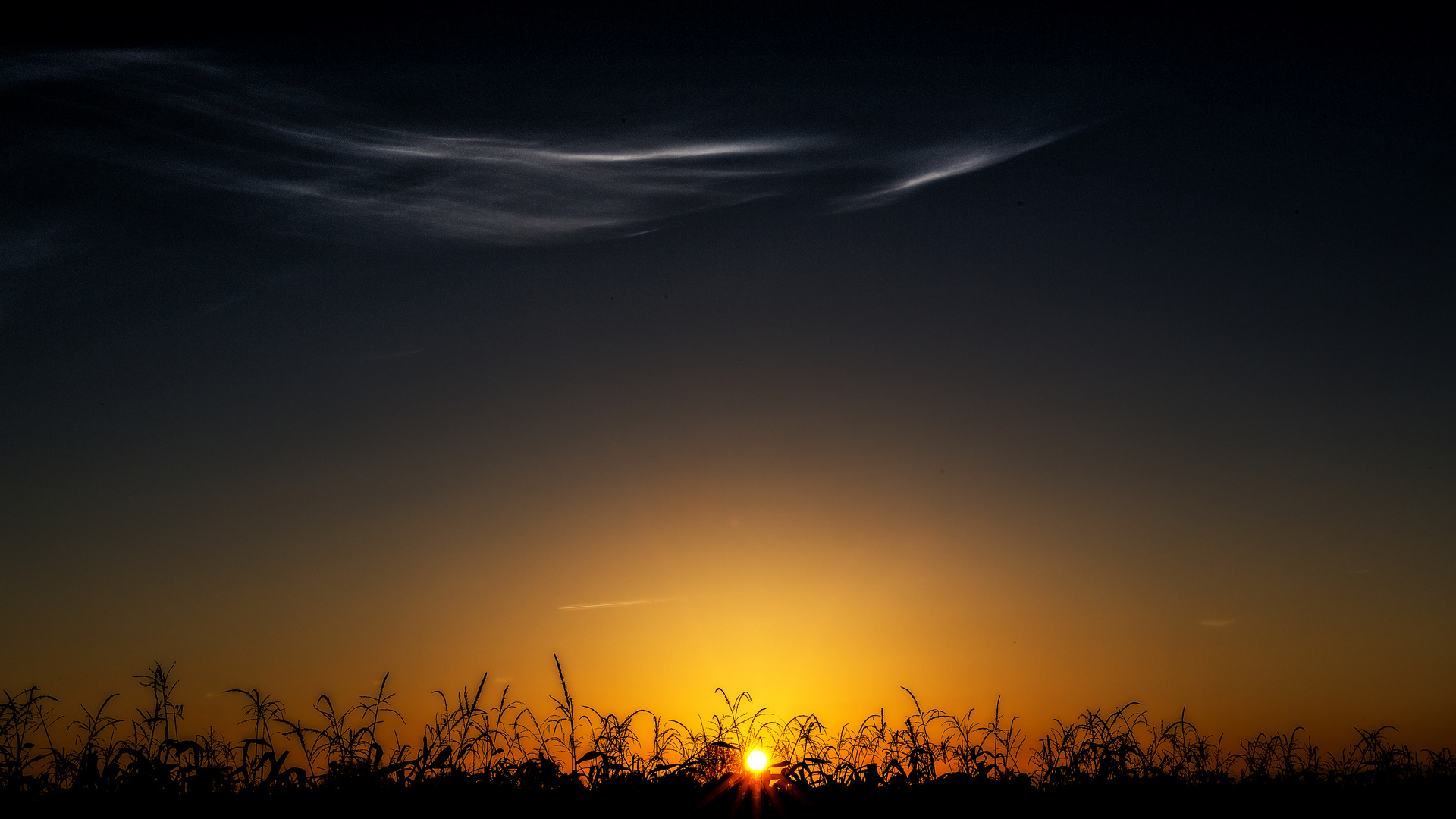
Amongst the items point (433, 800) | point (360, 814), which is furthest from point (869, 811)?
point (360, 814)

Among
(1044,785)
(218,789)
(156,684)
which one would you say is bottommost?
(1044,785)

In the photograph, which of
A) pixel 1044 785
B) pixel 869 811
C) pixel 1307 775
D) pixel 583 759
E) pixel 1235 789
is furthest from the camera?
pixel 1307 775

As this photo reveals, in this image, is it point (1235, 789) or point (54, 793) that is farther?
point (1235, 789)

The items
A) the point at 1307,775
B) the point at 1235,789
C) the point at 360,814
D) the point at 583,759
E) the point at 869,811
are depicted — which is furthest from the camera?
the point at 1307,775

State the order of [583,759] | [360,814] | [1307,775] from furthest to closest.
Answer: [1307,775] → [583,759] → [360,814]

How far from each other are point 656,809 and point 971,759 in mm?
2704

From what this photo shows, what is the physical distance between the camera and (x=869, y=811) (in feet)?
17.2

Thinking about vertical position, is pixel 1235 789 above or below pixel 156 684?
below

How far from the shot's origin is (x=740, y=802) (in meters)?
5.06

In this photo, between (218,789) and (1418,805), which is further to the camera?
(1418,805)

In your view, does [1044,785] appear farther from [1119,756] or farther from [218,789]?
[218,789]

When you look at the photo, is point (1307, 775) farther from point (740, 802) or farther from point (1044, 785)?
point (740, 802)

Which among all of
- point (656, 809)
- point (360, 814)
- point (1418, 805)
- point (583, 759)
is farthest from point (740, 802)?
point (1418, 805)

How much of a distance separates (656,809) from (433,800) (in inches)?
49.1
